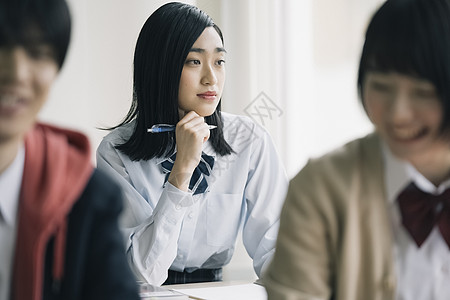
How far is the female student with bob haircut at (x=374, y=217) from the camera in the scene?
3.14 feet

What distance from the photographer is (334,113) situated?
3254mm

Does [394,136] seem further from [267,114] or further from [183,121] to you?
[267,114]

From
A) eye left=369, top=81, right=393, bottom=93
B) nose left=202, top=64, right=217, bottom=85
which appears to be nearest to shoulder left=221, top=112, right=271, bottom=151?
nose left=202, top=64, right=217, bottom=85

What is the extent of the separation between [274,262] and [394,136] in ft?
0.83

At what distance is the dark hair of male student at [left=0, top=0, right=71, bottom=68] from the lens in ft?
2.65

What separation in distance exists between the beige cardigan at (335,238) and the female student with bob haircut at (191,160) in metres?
1.04

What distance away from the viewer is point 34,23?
0.82m

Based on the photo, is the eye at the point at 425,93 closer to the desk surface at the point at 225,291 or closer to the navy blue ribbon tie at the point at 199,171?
the desk surface at the point at 225,291

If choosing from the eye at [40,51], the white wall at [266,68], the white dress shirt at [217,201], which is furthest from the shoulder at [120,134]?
the eye at [40,51]

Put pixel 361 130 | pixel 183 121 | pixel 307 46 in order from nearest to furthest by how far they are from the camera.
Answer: pixel 183 121 < pixel 361 130 < pixel 307 46

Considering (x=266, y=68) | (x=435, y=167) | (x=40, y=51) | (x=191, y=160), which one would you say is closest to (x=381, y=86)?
(x=435, y=167)

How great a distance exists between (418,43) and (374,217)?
25 cm

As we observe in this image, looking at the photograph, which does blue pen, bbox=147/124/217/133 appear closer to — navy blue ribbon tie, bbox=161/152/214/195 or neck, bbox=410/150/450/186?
navy blue ribbon tie, bbox=161/152/214/195

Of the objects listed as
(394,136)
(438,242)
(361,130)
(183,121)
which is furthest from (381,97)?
(361,130)
